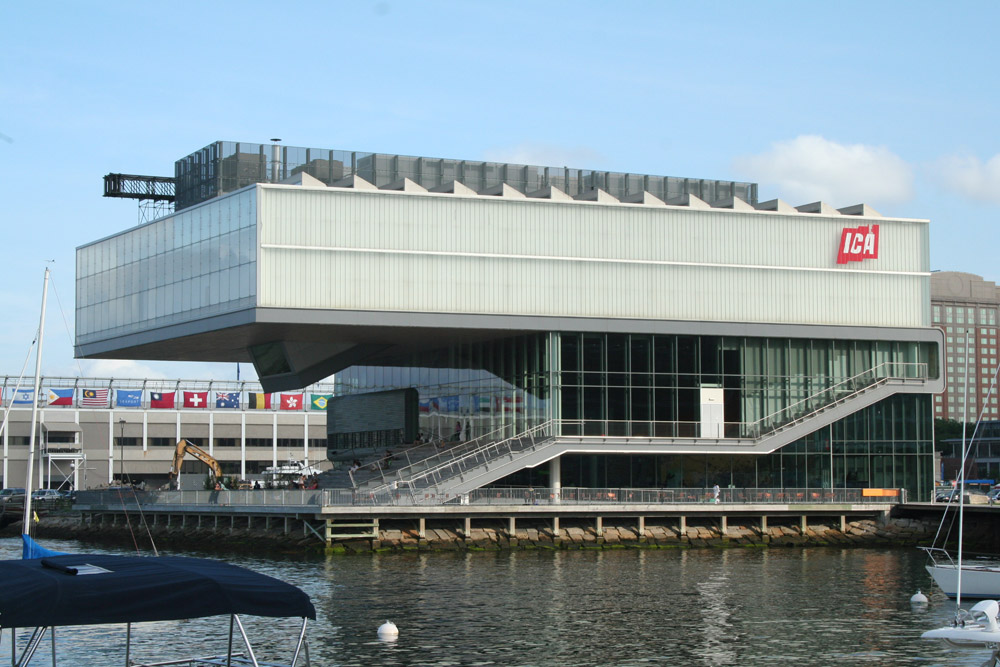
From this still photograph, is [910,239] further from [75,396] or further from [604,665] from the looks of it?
[75,396]

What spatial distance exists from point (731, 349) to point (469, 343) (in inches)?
572

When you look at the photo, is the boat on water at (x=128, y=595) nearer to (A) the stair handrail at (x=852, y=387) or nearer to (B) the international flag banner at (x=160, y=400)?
(A) the stair handrail at (x=852, y=387)

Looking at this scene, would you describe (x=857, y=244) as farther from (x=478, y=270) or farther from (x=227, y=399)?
(x=227, y=399)

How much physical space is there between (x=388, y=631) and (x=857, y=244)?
48.3m

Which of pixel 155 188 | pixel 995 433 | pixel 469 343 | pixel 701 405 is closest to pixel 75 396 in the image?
pixel 155 188

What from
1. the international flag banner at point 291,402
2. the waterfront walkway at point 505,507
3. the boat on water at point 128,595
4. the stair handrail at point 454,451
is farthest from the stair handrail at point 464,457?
the international flag banner at point 291,402

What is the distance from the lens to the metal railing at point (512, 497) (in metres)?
61.0

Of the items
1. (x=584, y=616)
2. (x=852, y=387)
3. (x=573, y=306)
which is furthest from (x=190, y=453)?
(x=584, y=616)

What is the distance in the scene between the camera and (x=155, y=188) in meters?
88.6

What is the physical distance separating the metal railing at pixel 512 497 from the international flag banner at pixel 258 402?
69.2 metres

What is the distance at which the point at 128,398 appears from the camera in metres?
139

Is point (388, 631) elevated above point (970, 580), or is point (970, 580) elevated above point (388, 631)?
point (970, 580)

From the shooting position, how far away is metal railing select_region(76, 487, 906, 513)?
61031 millimetres

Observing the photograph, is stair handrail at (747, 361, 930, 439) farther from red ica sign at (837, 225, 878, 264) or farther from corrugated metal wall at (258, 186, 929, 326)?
red ica sign at (837, 225, 878, 264)
